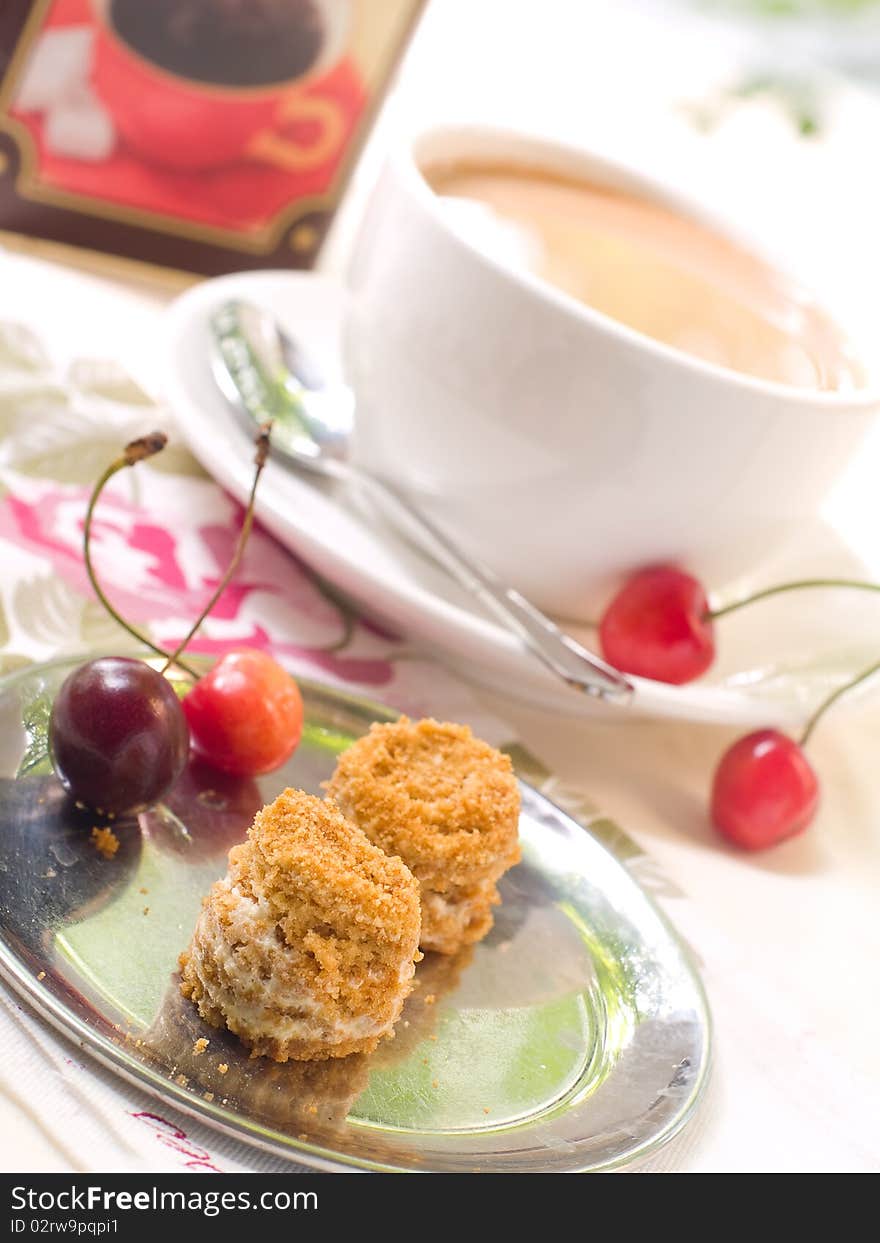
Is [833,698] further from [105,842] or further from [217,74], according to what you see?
[217,74]

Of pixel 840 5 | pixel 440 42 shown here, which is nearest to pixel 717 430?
pixel 440 42

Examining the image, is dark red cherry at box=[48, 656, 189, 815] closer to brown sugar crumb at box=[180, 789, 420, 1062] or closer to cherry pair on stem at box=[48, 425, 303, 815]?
cherry pair on stem at box=[48, 425, 303, 815]

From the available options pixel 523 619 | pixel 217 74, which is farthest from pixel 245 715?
pixel 217 74

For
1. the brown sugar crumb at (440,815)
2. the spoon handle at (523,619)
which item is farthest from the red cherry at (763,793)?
the brown sugar crumb at (440,815)

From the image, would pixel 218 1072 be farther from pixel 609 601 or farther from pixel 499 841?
pixel 609 601

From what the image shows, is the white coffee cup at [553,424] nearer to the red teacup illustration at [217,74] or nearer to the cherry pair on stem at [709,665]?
the cherry pair on stem at [709,665]

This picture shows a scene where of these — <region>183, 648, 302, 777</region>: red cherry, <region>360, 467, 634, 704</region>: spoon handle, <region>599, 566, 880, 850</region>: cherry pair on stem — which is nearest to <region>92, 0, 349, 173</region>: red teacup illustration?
<region>360, 467, 634, 704</region>: spoon handle
